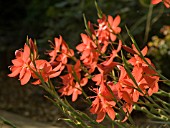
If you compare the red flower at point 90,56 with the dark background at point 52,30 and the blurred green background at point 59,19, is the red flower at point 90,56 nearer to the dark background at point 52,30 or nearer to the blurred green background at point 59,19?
the blurred green background at point 59,19

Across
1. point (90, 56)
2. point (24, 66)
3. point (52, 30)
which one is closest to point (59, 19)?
point (52, 30)

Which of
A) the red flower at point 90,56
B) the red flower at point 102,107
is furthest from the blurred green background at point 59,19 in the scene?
the red flower at point 102,107

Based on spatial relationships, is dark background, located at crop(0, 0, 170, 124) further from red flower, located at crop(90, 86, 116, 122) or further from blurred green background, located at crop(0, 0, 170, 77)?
red flower, located at crop(90, 86, 116, 122)

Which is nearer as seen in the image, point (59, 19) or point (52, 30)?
point (52, 30)

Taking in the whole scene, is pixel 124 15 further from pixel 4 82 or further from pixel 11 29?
pixel 11 29

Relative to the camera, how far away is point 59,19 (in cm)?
497

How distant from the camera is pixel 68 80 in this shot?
4.94ft

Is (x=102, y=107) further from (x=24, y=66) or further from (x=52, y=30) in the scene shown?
(x=52, y=30)

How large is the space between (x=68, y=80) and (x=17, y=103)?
320 centimetres

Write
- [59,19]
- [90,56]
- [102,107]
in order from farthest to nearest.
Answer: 1. [59,19]
2. [90,56]
3. [102,107]

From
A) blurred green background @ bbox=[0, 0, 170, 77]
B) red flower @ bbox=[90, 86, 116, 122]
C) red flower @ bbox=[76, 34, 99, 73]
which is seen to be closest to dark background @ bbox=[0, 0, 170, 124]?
blurred green background @ bbox=[0, 0, 170, 77]

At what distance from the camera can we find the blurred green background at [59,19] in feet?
13.5

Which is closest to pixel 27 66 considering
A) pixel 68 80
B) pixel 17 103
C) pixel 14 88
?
pixel 68 80

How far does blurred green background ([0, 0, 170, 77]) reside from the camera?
4.12 m
